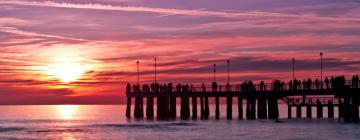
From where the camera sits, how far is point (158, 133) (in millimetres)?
75125

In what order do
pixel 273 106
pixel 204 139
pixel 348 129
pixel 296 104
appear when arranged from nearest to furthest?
1. pixel 204 139
2. pixel 348 129
3. pixel 273 106
4. pixel 296 104

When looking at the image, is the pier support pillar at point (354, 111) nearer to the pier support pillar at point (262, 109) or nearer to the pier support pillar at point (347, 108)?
the pier support pillar at point (347, 108)

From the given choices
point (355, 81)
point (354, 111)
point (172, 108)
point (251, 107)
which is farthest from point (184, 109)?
point (355, 81)

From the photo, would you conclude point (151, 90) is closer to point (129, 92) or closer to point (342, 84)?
point (129, 92)

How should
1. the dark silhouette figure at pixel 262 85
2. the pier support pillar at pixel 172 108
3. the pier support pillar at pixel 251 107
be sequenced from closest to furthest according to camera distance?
the dark silhouette figure at pixel 262 85, the pier support pillar at pixel 251 107, the pier support pillar at pixel 172 108

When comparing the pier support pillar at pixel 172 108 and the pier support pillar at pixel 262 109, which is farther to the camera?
the pier support pillar at pixel 172 108

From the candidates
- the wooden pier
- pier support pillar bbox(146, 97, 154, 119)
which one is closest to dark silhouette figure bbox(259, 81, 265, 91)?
the wooden pier

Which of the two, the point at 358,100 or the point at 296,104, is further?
the point at 296,104

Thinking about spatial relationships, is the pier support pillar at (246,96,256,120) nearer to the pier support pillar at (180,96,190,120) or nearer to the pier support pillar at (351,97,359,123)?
the pier support pillar at (180,96,190,120)

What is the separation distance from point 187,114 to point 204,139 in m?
49.5

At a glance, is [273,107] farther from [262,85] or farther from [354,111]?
[354,111]

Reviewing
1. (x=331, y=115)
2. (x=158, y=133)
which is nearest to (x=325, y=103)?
(x=331, y=115)

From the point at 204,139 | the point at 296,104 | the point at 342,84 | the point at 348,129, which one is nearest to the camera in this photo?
the point at 204,139

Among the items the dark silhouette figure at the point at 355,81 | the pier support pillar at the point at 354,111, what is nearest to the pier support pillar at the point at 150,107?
the pier support pillar at the point at 354,111
